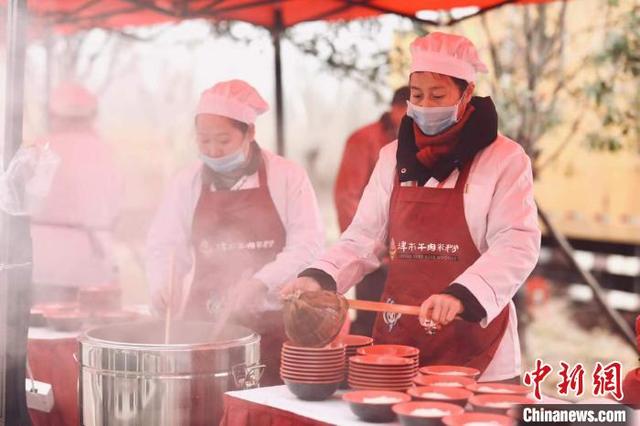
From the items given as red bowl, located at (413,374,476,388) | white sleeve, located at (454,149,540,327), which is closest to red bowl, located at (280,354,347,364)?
red bowl, located at (413,374,476,388)

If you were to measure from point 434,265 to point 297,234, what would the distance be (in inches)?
37.7

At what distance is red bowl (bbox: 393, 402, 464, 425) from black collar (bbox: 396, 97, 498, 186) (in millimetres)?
979

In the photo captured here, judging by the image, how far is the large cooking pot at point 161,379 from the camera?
3.14 m

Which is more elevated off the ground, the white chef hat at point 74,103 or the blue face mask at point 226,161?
the white chef hat at point 74,103

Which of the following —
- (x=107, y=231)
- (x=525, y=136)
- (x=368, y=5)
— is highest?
(x=368, y=5)

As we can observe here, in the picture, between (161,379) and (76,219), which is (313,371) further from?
(76,219)

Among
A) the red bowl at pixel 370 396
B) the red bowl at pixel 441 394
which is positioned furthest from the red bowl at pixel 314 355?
the red bowl at pixel 441 394

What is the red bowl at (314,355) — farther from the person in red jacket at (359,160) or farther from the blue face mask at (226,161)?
the person in red jacket at (359,160)

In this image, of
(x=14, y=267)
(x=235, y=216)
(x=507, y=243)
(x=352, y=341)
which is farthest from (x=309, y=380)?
(x=235, y=216)

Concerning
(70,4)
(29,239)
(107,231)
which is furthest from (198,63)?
(29,239)

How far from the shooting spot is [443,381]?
281cm

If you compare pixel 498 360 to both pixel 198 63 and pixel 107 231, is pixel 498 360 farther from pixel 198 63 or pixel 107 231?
pixel 198 63

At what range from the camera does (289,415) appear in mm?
2764

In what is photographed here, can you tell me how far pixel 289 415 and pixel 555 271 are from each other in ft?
24.9
